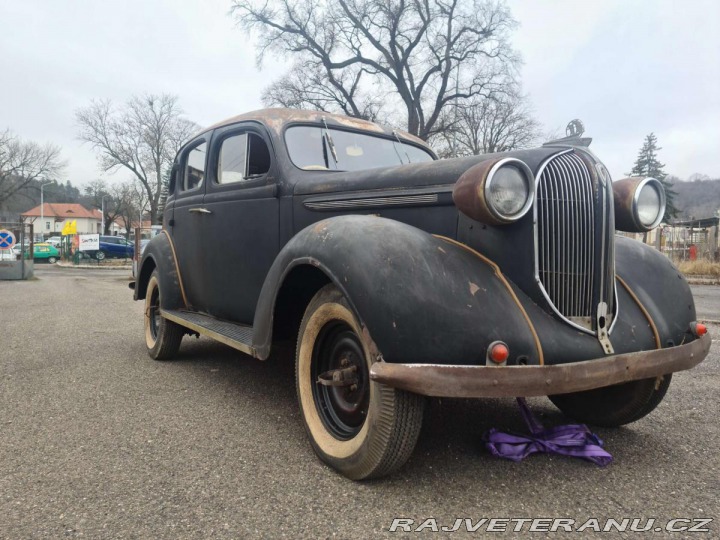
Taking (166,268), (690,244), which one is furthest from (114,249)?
(166,268)

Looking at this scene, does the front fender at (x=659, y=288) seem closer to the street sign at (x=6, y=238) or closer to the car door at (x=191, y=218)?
the car door at (x=191, y=218)

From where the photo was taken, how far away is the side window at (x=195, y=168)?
14.4ft

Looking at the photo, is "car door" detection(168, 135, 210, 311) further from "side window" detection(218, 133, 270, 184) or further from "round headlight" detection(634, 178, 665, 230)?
"round headlight" detection(634, 178, 665, 230)

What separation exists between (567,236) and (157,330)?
396 cm

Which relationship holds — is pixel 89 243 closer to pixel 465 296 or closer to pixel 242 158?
pixel 242 158

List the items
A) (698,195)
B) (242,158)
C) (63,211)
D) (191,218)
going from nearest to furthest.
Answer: (242,158) → (191,218) → (698,195) → (63,211)

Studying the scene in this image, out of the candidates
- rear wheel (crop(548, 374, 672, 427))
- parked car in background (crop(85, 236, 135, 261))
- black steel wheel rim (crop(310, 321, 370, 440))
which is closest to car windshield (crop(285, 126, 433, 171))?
black steel wheel rim (crop(310, 321, 370, 440))

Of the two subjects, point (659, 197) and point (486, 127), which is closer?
point (659, 197)

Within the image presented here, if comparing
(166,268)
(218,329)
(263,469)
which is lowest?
(263,469)

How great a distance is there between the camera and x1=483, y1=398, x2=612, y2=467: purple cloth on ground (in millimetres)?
2520

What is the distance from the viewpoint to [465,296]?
2160mm

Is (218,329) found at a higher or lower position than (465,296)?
lower

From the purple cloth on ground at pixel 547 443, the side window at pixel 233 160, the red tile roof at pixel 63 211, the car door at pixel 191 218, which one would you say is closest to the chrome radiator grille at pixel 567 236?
the purple cloth on ground at pixel 547 443

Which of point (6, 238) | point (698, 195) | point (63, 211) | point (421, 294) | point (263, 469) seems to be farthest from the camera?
point (63, 211)
